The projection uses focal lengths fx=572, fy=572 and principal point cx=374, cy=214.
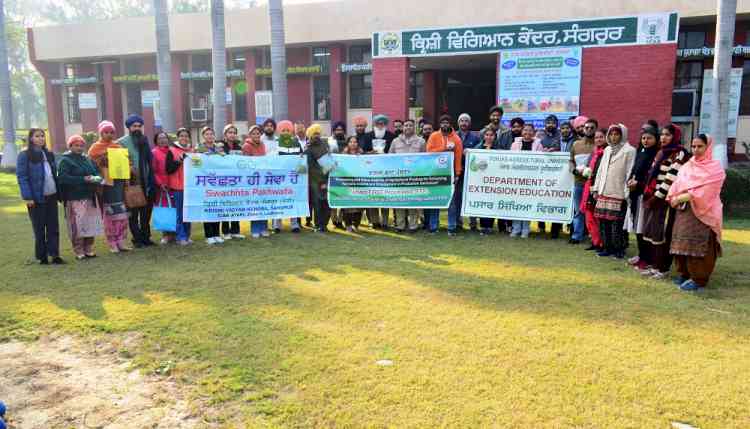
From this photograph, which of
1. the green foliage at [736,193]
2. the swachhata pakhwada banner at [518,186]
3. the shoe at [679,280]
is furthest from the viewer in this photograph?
the green foliage at [736,193]

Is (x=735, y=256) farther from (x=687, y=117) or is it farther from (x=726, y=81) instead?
(x=687, y=117)

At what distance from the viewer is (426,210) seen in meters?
9.13

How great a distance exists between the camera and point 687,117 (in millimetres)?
16641

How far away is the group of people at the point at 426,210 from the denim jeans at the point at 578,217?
0.6 inches

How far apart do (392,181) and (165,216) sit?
3333mm

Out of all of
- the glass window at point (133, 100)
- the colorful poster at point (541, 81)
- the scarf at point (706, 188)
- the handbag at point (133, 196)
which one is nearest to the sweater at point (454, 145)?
the scarf at point (706, 188)

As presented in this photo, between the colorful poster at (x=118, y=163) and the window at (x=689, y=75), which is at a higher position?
the window at (x=689, y=75)

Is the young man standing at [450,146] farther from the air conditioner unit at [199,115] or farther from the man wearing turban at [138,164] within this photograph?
the air conditioner unit at [199,115]

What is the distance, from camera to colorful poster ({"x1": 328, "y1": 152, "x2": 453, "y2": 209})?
28.5 feet

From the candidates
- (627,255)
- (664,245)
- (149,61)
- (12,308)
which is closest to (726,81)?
(627,255)

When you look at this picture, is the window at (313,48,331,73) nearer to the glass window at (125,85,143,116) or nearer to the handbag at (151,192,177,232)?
the glass window at (125,85,143,116)

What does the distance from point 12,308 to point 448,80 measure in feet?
62.2

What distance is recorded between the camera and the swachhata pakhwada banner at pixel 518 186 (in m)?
8.12

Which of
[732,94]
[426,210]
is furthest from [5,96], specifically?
[732,94]
